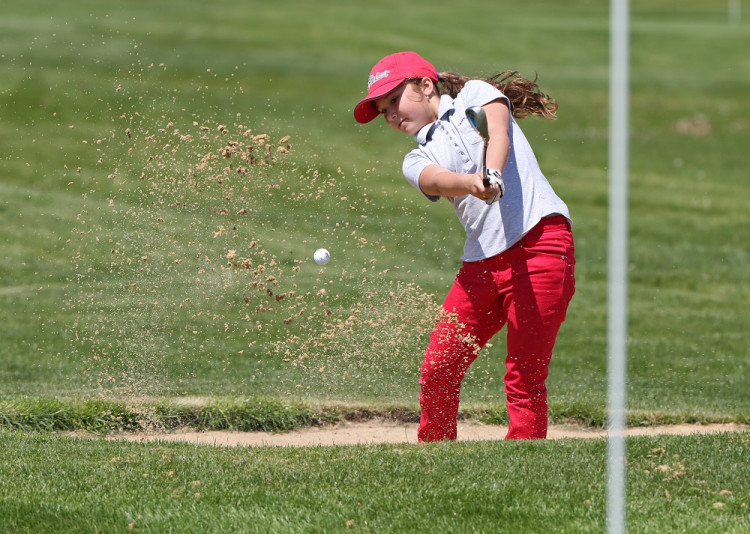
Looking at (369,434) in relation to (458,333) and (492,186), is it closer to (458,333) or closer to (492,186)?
(458,333)

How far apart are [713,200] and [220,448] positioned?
12.4m

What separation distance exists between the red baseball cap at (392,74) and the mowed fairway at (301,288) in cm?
120

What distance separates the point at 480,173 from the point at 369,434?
2.64m

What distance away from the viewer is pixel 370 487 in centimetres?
475

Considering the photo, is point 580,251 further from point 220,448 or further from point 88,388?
point 220,448

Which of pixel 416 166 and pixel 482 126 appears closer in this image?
pixel 482 126

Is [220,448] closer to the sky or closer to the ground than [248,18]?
closer to the ground

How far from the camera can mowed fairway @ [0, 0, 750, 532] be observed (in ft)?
15.5

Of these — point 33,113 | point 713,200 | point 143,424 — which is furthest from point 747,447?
point 33,113

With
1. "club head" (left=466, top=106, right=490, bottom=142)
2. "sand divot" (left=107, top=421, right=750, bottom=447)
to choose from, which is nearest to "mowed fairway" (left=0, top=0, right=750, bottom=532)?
"sand divot" (left=107, top=421, right=750, bottom=447)

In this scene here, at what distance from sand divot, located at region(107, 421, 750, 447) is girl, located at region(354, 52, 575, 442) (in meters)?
0.97

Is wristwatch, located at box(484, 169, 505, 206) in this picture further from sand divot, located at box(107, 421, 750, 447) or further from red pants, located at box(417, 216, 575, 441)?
sand divot, located at box(107, 421, 750, 447)

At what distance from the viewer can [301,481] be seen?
4.88 m

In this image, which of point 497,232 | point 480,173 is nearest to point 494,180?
point 480,173
